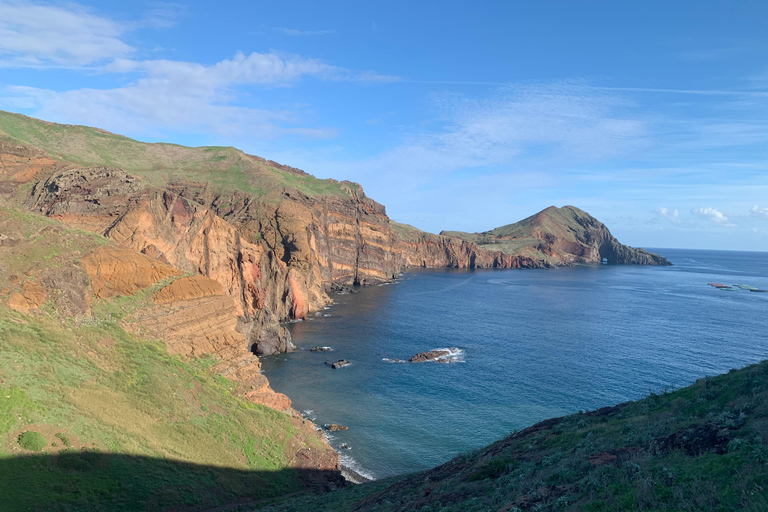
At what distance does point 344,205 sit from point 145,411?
4548 inches

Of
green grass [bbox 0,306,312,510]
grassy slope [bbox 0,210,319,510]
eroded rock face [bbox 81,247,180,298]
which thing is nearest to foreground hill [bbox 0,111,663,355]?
eroded rock face [bbox 81,247,180,298]

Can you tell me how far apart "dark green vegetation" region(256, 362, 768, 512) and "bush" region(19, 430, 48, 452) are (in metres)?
11.2

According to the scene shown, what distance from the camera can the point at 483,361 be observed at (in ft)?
207

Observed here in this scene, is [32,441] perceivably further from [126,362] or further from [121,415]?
[126,362]

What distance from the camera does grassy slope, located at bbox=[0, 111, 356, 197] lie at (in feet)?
305

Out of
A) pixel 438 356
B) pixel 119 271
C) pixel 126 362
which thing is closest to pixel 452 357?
pixel 438 356

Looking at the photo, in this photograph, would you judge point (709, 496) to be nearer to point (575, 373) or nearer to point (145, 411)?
point (145, 411)

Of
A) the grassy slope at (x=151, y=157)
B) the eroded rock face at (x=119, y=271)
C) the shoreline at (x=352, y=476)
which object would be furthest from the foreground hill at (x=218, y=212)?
the shoreline at (x=352, y=476)

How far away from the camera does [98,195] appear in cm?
5003

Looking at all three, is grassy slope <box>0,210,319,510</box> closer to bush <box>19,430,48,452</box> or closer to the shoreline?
bush <box>19,430,48,452</box>

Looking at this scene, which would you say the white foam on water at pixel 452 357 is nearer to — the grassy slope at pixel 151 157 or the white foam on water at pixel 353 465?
the white foam on water at pixel 353 465

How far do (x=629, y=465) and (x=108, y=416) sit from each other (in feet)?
86.3

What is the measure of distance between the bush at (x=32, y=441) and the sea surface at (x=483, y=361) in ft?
77.6

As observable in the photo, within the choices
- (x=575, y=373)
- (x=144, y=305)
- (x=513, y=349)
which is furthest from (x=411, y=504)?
(x=513, y=349)
